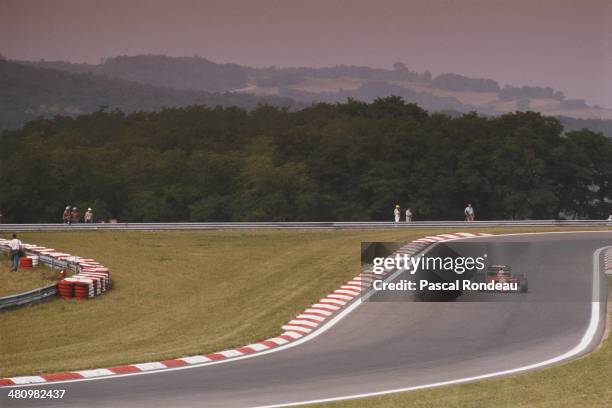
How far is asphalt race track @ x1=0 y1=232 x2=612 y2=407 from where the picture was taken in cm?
1978

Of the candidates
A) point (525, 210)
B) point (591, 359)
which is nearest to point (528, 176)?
point (525, 210)

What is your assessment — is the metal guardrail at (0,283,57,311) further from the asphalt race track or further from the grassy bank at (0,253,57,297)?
the asphalt race track

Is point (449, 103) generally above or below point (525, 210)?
above

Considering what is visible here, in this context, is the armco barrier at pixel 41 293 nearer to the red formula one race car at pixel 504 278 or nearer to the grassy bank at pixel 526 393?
the red formula one race car at pixel 504 278

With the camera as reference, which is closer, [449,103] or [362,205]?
[362,205]

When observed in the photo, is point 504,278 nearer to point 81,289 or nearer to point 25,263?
point 81,289

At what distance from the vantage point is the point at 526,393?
20047mm

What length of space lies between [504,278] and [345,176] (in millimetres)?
62952

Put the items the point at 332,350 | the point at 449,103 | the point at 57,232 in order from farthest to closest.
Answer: the point at 449,103, the point at 57,232, the point at 332,350

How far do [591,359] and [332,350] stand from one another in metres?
6.62

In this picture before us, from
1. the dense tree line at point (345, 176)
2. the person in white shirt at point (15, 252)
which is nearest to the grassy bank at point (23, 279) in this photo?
the person in white shirt at point (15, 252)

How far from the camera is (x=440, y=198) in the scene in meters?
92.8

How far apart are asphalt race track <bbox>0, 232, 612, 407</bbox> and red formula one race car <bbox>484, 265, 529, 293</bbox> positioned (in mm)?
466

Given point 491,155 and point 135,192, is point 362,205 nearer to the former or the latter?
point 491,155
